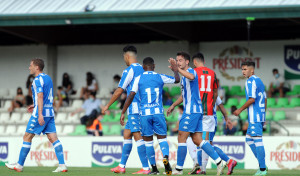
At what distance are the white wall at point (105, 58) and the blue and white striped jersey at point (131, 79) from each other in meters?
13.8

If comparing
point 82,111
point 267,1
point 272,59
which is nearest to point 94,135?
point 82,111

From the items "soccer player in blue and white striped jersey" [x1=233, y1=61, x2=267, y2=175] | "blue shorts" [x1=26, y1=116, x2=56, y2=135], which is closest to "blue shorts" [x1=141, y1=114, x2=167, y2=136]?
"soccer player in blue and white striped jersey" [x1=233, y1=61, x2=267, y2=175]

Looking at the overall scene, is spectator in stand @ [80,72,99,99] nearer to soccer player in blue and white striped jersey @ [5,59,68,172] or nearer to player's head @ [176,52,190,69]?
soccer player in blue and white striped jersey @ [5,59,68,172]

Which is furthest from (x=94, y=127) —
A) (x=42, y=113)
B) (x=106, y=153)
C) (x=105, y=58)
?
(x=105, y=58)

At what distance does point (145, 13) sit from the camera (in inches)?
829

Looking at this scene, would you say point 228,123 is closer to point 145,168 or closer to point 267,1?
point 145,168

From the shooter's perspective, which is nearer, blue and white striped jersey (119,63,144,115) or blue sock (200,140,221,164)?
blue sock (200,140,221,164)

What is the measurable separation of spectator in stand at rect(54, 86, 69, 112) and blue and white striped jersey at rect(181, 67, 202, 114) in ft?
47.8

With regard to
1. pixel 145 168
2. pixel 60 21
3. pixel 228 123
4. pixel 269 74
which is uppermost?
pixel 60 21

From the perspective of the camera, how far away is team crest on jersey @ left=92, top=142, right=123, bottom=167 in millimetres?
17172

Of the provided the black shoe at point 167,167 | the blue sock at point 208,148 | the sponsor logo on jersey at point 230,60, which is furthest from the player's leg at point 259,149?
the sponsor logo on jersey at point 230,60

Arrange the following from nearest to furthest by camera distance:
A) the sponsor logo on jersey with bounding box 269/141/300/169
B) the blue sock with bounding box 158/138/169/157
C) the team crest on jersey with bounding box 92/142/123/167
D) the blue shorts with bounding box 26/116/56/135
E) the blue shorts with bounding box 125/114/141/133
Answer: the blue sock with bounding box 158/138/169/157, the blue shorts with bounding box 125/114/141/133, the blue shorts with bounding box 26/116/56/135, the sponsor logo on jersey with bounding box 269/141/300/169, the team crest on jersey with bounding box 92/142/123/167

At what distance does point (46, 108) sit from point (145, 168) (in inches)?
80.6

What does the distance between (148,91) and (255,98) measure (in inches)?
74.6
